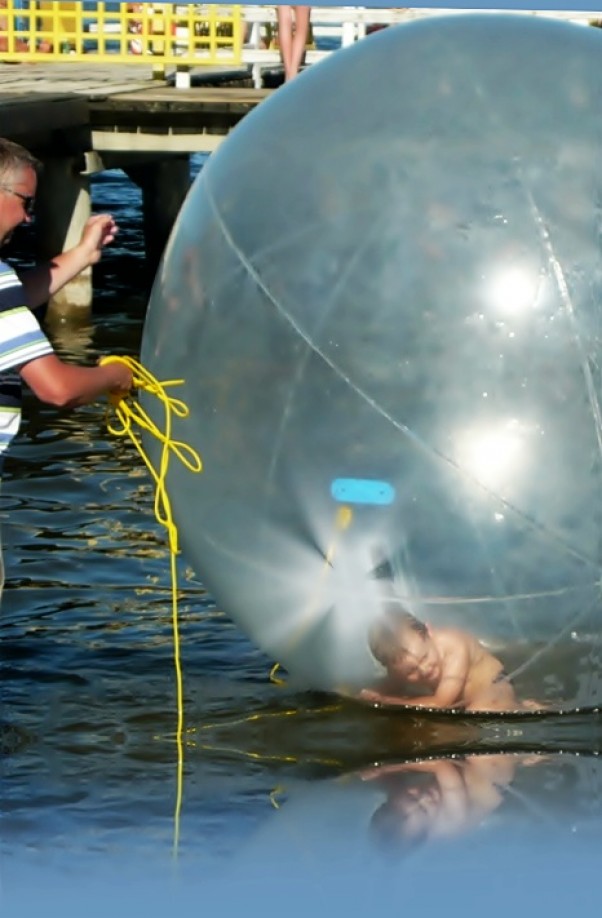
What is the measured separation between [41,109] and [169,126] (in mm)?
1049

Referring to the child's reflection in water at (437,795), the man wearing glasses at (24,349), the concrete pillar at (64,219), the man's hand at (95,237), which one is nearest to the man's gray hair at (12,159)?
the man wearing glasses at (24,349)

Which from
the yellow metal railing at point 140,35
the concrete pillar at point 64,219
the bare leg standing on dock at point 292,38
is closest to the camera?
the bare leg standing on dock at point 292,38

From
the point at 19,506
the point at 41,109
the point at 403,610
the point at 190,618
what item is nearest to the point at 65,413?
the point at 19,506

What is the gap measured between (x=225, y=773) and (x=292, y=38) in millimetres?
8879

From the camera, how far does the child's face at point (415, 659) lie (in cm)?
553

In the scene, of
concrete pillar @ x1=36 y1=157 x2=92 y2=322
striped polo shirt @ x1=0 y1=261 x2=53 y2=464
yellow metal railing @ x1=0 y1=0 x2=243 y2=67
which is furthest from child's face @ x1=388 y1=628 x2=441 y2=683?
yellow metal railing @ x1=0 y1=0 x2=243 y2=67

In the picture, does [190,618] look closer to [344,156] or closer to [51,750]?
[51,750]

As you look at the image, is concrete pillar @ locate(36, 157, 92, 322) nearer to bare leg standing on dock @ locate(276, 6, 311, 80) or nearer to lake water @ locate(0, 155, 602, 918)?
bare leg standing on dock @ locate(276, 6, 311, 80)

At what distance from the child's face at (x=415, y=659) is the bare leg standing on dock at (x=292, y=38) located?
7.83m

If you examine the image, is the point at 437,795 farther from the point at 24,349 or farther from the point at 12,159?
the point at 12,159

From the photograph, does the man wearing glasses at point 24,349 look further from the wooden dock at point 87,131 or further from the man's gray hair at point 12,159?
the wooden dock at point 87,131

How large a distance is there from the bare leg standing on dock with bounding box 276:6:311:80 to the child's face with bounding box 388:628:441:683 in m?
7.83

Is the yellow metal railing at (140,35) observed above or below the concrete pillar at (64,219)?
above

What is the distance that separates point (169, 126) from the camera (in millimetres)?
13773
